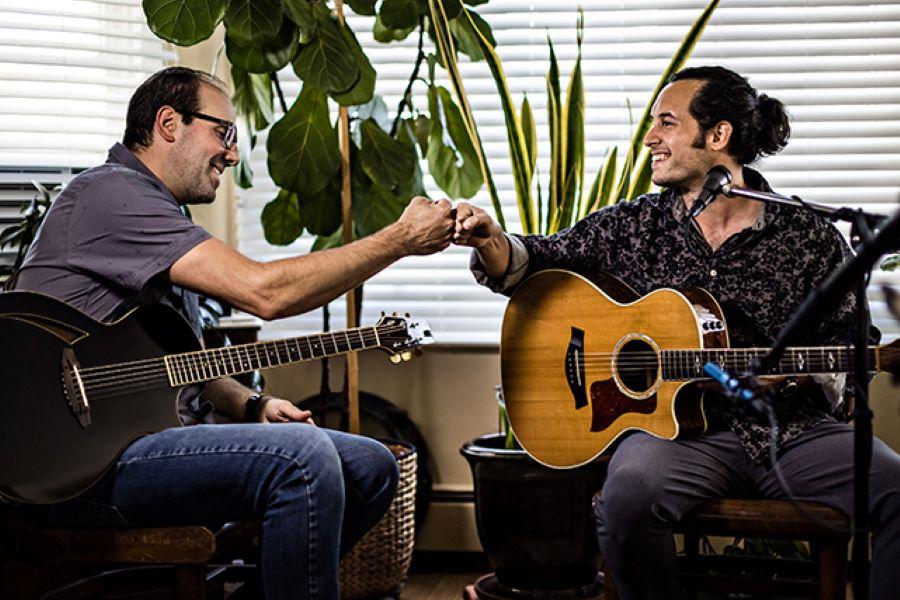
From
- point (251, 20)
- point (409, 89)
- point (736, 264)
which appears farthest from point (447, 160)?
point (736, 264)

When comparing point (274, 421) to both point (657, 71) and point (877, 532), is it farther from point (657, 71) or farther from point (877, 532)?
point (657, 71)

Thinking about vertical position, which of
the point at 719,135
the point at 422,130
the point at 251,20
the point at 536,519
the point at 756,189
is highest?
the point at 251,20

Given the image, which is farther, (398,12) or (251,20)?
(398,12)

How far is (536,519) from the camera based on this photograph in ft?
8.37

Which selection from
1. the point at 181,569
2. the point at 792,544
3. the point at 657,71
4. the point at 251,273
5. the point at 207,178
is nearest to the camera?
the point at 181,569

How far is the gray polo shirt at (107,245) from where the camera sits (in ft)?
6.22

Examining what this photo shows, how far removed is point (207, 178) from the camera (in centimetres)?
217

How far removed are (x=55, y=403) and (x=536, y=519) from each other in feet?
4.22

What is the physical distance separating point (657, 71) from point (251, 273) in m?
1.73

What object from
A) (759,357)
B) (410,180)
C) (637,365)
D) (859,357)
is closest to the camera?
(859,357)

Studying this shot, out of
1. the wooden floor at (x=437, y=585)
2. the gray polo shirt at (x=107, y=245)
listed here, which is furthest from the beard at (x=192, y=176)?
the wooden floor at (x=437, y=585)

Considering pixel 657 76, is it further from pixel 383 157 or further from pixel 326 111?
pixel 326 111

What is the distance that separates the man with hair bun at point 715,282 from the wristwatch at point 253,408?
0.59 metres

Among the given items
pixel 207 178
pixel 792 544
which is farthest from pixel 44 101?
pixel 792 544
